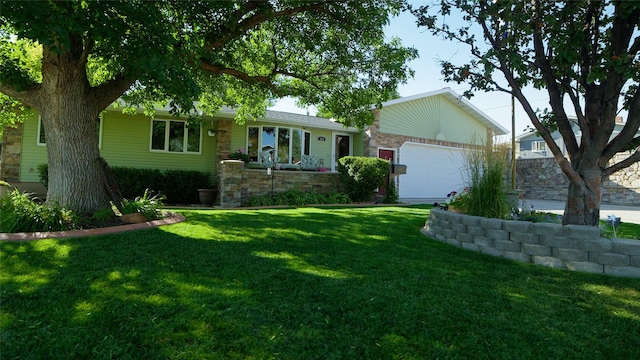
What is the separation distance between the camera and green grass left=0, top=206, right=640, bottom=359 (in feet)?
6.53

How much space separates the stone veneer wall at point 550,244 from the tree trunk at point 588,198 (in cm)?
48

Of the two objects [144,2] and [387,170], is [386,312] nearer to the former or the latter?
[144,2]

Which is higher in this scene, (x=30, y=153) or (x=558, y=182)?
(x=30, y=153)

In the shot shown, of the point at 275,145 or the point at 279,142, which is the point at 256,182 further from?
the point at 279,142

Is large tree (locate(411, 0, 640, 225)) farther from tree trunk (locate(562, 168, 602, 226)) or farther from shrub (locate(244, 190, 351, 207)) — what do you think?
shrub (locate(244, 190, 351, 207))

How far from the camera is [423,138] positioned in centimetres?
1568

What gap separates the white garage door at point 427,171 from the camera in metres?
14.9

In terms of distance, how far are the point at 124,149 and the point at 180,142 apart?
1.79 meters

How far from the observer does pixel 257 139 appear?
43.8 feet

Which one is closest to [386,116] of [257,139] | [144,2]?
[257,139]

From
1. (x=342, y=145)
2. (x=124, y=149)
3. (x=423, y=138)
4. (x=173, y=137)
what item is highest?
(x=423, y=138)

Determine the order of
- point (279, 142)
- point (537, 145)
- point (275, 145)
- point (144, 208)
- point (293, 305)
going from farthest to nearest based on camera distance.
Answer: point (537, 145) → point (279, 142) → point (275, 145) → point (144, 208) → point (293, 305)

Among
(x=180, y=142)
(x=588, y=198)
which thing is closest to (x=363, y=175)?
(x=180, y=142)

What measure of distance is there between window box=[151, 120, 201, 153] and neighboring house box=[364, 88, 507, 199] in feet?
22.1
